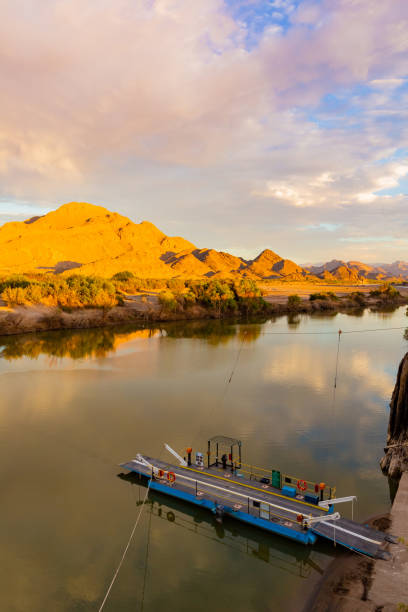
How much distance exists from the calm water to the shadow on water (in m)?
0.05

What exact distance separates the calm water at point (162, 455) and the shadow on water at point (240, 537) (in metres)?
0.05

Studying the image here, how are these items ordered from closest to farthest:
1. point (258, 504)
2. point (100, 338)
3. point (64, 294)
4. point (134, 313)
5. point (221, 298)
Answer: point (258, 504) < point (100, 338) < point (64, 294) < point (134, 313) < point (221, 298)

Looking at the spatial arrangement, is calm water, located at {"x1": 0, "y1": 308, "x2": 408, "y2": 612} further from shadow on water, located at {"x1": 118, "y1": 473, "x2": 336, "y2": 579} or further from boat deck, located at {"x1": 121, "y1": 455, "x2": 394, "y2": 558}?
boat deck, located at {"x1": 121, "y1": 455, "x2": 394, "y2": 558}

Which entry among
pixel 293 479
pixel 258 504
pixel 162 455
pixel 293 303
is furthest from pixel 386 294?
pixel 258 504

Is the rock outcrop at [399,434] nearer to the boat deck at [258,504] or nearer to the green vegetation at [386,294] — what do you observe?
the boat deck at [258,504]

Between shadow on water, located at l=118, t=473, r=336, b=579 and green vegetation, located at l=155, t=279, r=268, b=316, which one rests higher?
green vegetation, located at l=155, t=279, r=268, b=316

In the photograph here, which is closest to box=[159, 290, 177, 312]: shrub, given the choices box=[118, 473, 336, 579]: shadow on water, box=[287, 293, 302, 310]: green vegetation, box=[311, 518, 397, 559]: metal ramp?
box=[287, 293, 302, 310]: green vegetation

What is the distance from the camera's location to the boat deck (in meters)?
14.2

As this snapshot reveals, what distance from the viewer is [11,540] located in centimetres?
1505

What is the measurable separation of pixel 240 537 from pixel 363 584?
193 inches

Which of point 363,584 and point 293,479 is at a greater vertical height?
point 363,584

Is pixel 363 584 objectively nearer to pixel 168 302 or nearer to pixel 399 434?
pixel 399 434

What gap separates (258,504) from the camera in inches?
640

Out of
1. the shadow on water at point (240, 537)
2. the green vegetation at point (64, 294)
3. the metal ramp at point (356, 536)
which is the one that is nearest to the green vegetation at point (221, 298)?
the green vegetation at point (64, 294)
